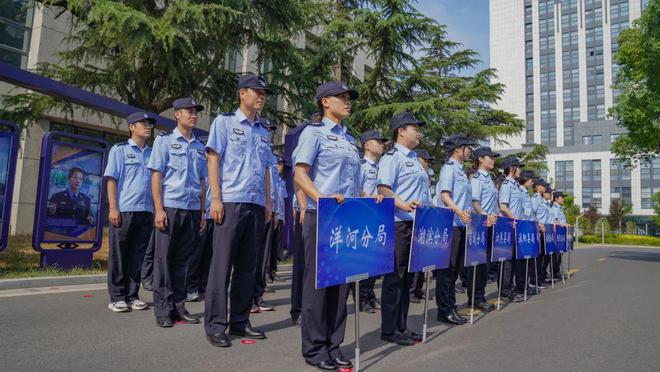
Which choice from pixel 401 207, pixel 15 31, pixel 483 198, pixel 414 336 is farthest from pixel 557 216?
pixel 15 31

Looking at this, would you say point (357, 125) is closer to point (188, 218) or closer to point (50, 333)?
point (188, 218)

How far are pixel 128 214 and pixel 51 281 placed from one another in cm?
219

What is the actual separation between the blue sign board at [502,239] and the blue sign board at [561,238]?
356 centimetres

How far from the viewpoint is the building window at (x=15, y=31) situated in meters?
13.9

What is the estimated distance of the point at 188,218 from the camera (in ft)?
16.0

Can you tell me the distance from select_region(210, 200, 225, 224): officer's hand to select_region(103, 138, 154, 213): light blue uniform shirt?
6.21 feet

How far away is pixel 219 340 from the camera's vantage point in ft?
12.8

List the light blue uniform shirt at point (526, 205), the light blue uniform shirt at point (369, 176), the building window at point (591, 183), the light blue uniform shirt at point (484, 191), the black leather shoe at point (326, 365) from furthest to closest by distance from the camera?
1. the building window at point (591, 183)
2. the light blue uniform shirt at point (526, 205)
3. the light blue uniform shirt at point (484, 191)
4. the light blue uniform shirt at point (369, 176)
5. the black leather shoe at point (326, 365)

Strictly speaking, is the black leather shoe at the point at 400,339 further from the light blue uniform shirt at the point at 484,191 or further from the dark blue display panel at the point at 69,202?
the dark blue display panel at the point at 69,202

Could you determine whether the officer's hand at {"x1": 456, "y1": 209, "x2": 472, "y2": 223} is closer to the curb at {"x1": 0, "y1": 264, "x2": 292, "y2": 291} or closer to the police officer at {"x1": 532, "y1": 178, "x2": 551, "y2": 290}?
the police officer at {"x1": 532, "y1": 178, "x2": 551, "y2": 290}

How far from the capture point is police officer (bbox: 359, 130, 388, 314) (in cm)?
626

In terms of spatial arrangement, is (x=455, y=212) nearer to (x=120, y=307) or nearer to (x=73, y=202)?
(x=120, y=307)

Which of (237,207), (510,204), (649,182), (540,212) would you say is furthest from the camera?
(649,182)

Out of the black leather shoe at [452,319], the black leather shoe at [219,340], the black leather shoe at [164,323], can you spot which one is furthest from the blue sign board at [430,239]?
the black leather shoe at [164,323]
